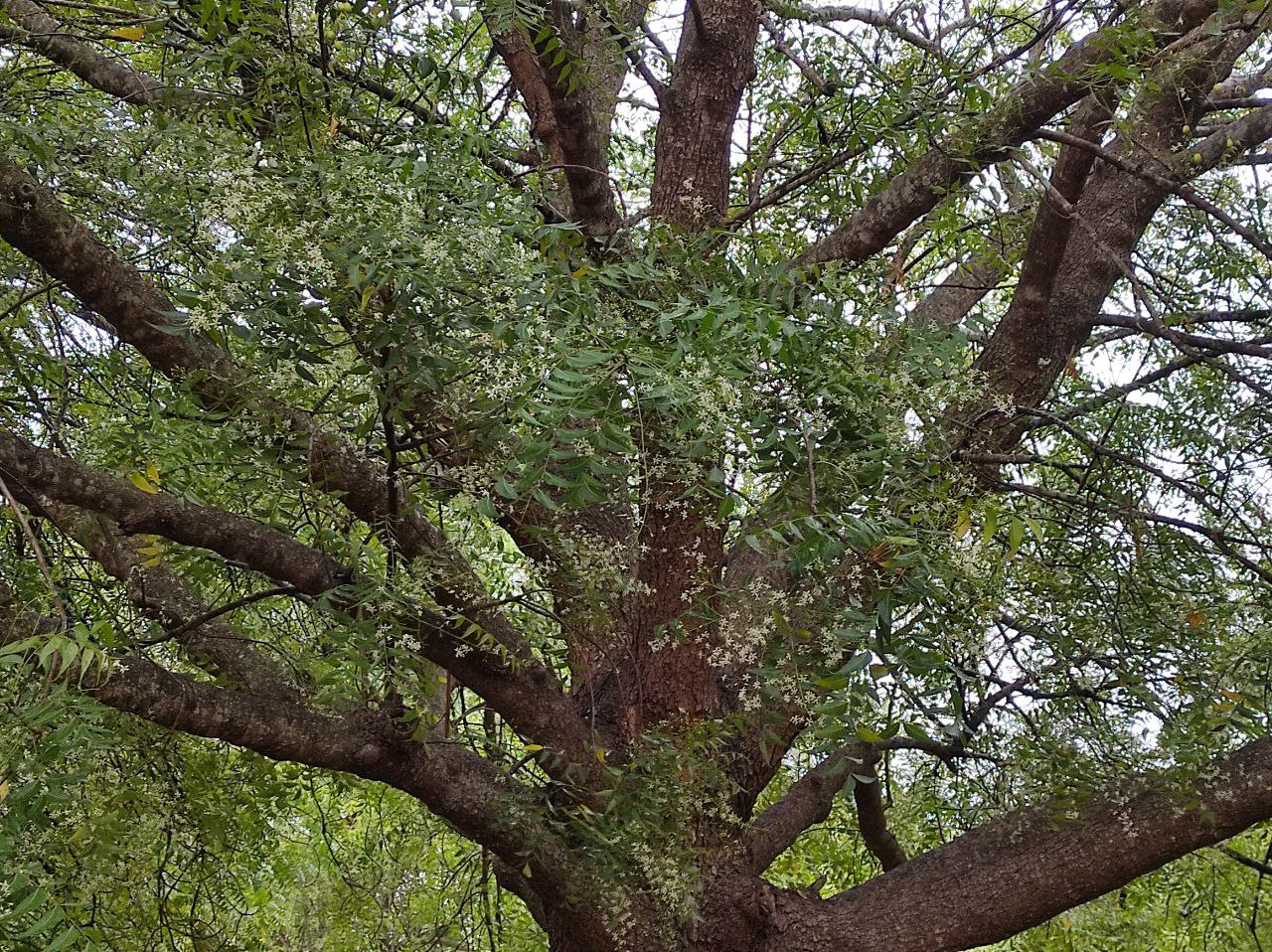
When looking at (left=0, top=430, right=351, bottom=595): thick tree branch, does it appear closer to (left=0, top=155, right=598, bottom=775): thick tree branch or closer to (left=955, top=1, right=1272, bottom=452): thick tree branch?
(left=0, top=155, right=598, bottom=775): thick tree branch

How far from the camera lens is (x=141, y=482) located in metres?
2.49

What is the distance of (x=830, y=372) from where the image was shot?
2.19 meters

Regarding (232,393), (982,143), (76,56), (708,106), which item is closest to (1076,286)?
(982,143)

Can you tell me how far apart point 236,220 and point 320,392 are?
1.77ft

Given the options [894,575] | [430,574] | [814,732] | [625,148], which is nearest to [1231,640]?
[894,575]

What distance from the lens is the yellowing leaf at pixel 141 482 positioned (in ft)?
→ 8.16

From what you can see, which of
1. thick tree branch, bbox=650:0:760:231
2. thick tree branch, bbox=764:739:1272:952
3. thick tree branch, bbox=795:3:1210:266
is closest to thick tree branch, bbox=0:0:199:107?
thick tree branch, bbox=650:0:760:231

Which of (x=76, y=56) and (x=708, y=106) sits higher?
(x=76, y=56)

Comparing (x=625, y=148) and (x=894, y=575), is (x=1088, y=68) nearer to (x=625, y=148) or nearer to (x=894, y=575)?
(x=894, y=575)

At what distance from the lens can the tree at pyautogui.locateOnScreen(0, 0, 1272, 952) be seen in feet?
6.93

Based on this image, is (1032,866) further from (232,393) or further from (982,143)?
(232,393)

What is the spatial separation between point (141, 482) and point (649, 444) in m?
1.06

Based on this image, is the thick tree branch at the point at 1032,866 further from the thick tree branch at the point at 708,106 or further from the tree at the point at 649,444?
the thick tree branch at the point at 708,106

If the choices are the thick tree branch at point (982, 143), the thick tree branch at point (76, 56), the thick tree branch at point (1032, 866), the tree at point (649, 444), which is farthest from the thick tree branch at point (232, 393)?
the thick tree branch at point (982, 143)
